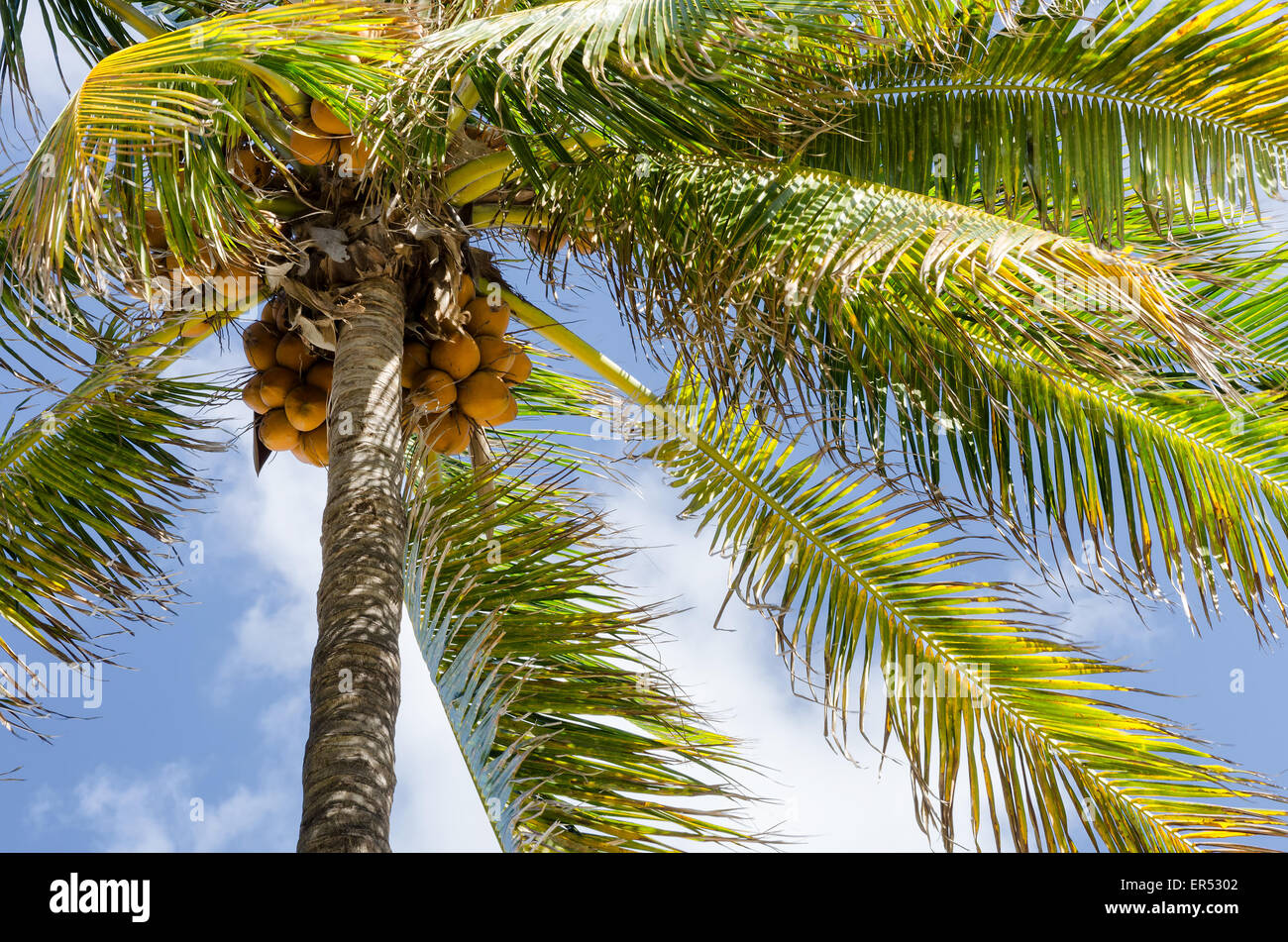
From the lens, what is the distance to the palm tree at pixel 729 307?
3.33 m

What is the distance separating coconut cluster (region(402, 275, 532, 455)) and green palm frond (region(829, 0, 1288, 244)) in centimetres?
135

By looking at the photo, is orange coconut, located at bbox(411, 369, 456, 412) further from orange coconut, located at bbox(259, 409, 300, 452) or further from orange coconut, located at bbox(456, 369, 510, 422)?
orange coconut, located at bbox(259, 409, 300, 452)

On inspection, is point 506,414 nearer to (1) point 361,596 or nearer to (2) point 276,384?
(2) point 276,384

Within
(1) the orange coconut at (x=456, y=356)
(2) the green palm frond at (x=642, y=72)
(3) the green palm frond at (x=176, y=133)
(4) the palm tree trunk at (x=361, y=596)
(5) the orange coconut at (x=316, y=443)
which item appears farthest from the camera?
(5) the orange coconut at (x=316, y=443)

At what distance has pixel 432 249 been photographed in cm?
457

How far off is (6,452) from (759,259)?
11.1ft

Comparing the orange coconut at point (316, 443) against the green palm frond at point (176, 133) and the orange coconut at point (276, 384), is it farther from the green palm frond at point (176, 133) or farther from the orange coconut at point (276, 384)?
the green palm frond at point (176, 133)

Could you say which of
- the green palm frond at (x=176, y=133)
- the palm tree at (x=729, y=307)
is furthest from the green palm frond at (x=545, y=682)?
the green palm frond at (x=176, y=133)

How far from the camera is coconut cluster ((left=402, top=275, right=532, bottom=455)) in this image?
4621 mm

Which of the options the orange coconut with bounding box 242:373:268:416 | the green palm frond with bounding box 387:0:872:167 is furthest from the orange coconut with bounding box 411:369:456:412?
the green palm frond with bounding box 387:0:872:167

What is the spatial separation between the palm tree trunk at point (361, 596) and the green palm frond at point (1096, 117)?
159 centimetres

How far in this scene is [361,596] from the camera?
11.4ft
